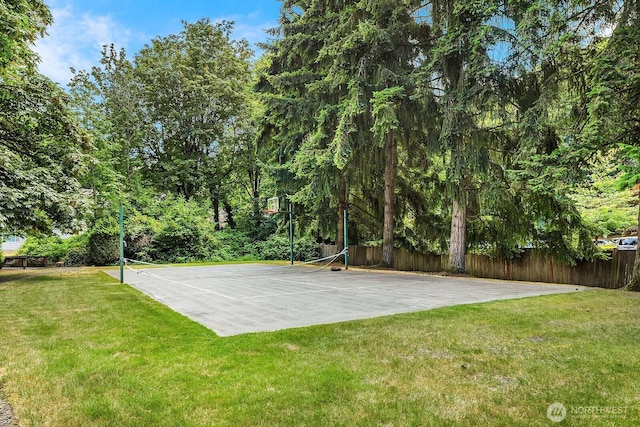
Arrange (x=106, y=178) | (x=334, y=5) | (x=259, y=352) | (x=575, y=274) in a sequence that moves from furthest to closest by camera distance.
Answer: (x=106, y=178), (x=334, y=5), (x=575, y=274), (x=259, y=352)

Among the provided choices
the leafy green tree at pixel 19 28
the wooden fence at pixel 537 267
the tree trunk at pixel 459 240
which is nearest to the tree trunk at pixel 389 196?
the wooden fence at pixel 537 267

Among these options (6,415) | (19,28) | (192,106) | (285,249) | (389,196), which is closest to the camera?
(6,415)

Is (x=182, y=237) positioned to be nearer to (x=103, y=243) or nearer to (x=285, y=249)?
(x=103, y=243)

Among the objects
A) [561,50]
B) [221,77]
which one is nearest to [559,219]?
[561,50]

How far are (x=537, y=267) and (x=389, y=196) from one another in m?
5.02

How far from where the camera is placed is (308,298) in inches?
280

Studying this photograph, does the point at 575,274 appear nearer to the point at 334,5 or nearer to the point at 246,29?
the point at 334,5

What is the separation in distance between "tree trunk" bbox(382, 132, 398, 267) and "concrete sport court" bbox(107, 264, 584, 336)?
12.5ft

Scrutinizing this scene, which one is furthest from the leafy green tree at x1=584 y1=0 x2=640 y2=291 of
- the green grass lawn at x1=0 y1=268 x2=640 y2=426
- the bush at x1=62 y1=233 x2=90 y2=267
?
the bush at x1=62 y1=233 x2=90 y2=267

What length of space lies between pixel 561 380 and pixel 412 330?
1.71 meters

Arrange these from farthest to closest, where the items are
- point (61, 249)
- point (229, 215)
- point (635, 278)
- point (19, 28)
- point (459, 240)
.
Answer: point (229, 215) < point (61, 249) < point (459, 240) < point (19, 28) < point (635, 278)

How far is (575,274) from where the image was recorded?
9.51 metres

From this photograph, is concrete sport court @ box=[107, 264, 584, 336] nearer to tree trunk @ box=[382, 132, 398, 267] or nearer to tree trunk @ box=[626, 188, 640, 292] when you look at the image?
tree trunk @ box=[626, 188, 640, 292]

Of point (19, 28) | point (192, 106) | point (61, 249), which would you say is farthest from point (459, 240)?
point (192, 106)
